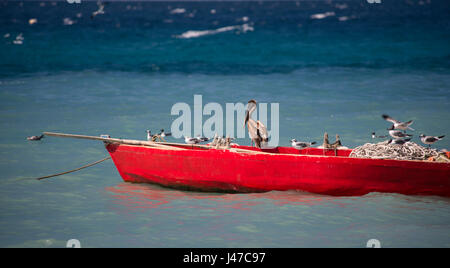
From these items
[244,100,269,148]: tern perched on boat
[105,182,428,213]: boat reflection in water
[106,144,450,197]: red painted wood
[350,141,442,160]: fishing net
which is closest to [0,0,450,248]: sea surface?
[105,182,428,213]: boat reflection in water

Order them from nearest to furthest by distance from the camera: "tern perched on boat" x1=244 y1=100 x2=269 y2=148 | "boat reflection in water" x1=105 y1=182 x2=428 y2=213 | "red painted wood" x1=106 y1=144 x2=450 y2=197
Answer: "red painted wood" x1=106 y1=144 x2=450 y2=197 < "boat reflection in water" x1=105 y1=182 x2=428 y2=213 < "tern perched on boat" x1=244 y1=100 x2=269 y2=148

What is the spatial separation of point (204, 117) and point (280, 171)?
9.62 m

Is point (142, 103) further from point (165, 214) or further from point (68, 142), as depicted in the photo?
point (165, 214)

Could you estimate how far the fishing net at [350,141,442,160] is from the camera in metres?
10.9

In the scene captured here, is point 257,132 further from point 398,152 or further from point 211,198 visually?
point 398,152

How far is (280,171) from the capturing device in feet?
36.4

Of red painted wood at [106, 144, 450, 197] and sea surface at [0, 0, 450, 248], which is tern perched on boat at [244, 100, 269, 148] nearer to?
red painted wood at [106, 144, 450, 197]

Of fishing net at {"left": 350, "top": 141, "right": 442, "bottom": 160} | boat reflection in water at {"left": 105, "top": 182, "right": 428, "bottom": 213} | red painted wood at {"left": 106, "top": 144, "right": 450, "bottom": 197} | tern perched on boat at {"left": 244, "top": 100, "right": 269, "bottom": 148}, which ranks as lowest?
boat reflection in water at {"left": 105, "top": 182, "right": 428, "bottom": 213}

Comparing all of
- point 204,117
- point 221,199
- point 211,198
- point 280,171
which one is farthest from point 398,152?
point 204,117

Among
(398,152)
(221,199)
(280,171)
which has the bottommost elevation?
(221,199)

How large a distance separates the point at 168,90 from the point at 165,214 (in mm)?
15414

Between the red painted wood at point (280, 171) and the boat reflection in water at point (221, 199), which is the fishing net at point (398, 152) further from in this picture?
the boat reflection in water at point (221, 199)

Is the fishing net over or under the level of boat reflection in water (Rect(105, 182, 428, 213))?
over

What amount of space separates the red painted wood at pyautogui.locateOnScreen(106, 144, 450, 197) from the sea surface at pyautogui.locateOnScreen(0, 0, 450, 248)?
0.63ft
